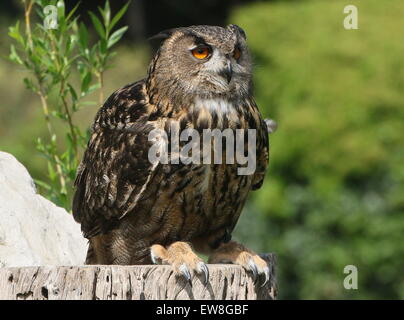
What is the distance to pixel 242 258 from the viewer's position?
132 inches

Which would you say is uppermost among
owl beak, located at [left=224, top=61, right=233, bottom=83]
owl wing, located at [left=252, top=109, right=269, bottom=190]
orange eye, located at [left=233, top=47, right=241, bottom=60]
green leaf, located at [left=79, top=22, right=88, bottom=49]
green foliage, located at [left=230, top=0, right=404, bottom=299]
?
green leaf, located at [left=79, top=22, right=88, bottom=49]

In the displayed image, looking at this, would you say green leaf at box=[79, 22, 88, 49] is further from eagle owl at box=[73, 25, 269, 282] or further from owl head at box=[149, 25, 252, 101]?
owl head at box=[149, 25, 252, 101]

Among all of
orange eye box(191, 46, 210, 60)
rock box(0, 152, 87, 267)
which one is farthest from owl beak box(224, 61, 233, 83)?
rock box(0, 152, 87, 267)

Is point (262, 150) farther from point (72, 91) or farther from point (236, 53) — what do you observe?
point (72, 91)

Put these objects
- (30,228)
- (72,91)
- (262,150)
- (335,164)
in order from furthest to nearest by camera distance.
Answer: (335,164), (72,91), (30,228), (262,150)

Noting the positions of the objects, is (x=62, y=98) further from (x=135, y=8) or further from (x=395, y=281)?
(x=135, y=8)

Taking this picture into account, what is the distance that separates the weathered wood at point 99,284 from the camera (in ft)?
9.12

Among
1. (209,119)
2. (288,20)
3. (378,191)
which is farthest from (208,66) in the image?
(288,20)

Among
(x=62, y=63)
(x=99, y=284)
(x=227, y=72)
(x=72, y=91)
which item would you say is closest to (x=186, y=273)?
(x=99, y=284)

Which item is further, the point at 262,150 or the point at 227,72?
the point at 262,150

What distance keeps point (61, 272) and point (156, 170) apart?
69cm

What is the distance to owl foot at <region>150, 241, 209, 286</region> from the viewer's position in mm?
3029

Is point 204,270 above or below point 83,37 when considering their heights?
below

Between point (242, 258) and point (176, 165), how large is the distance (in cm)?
45
